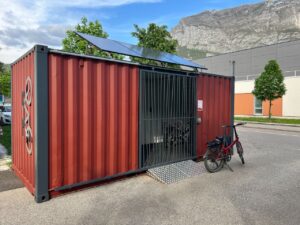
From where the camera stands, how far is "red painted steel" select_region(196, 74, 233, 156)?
22.5 ft

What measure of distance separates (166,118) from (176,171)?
127 centimetres

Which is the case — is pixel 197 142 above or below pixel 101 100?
below

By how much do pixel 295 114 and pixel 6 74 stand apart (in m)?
42.4

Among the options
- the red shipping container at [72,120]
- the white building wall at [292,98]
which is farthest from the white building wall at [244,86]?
the red shipping container at [72,120]

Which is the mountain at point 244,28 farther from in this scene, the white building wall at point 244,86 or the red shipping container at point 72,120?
the red shipping container at point 72,120

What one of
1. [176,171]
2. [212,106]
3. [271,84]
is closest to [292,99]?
[271,84]

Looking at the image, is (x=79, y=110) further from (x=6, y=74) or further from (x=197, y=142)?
(x=6, y=74)

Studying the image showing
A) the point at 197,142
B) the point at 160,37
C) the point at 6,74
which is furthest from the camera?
the point at 6,74

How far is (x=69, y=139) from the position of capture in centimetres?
446

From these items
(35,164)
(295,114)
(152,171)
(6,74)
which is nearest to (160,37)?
(152,171)

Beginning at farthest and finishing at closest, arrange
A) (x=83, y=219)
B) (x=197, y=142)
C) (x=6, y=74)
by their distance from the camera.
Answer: (x=6, y=74) → (x=197, y=142) → (x=83, y=219)

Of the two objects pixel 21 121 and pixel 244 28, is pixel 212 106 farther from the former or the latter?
pixel 244 28

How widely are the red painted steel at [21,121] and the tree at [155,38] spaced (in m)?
12.2

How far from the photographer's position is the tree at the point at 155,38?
1681 cm
